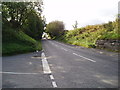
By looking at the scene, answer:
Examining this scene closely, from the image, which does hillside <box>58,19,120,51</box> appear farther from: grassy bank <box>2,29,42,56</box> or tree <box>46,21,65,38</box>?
tree <box>46,21,65,38</box>

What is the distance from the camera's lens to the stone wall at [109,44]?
1702 centimetres

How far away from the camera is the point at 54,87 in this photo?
469 cm

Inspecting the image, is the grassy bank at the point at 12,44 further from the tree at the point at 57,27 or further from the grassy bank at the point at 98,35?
the tree at the point at 57,27

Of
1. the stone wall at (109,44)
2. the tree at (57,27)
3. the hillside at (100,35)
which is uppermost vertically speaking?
the tree at (57,27)

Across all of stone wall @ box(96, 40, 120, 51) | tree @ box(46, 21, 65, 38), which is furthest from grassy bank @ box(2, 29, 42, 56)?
tree @ box(46, 21, 65, 38)

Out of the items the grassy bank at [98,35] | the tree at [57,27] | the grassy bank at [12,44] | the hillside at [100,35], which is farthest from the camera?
the tree at [57,27]

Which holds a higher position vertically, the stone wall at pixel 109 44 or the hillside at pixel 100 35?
the hillside at pixel 100 35

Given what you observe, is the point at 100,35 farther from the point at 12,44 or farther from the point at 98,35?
the point at 12,44

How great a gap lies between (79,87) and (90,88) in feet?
1.31

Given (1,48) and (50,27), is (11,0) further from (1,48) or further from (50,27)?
(50,27)

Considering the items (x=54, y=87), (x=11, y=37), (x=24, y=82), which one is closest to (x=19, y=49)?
(x=11, y=37)

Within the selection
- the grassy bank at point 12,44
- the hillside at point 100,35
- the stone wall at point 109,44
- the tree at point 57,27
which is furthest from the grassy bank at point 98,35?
the tree at point 57,27

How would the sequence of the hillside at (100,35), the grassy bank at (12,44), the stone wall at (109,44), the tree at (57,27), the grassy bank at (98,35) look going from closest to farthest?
the grassy bank at (12,44) < the stone wall at (109,44) < the hillside at (100,35) < the grassy bank at (98,35) < the tree at (57,27)

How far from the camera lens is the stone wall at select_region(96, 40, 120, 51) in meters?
17.0
